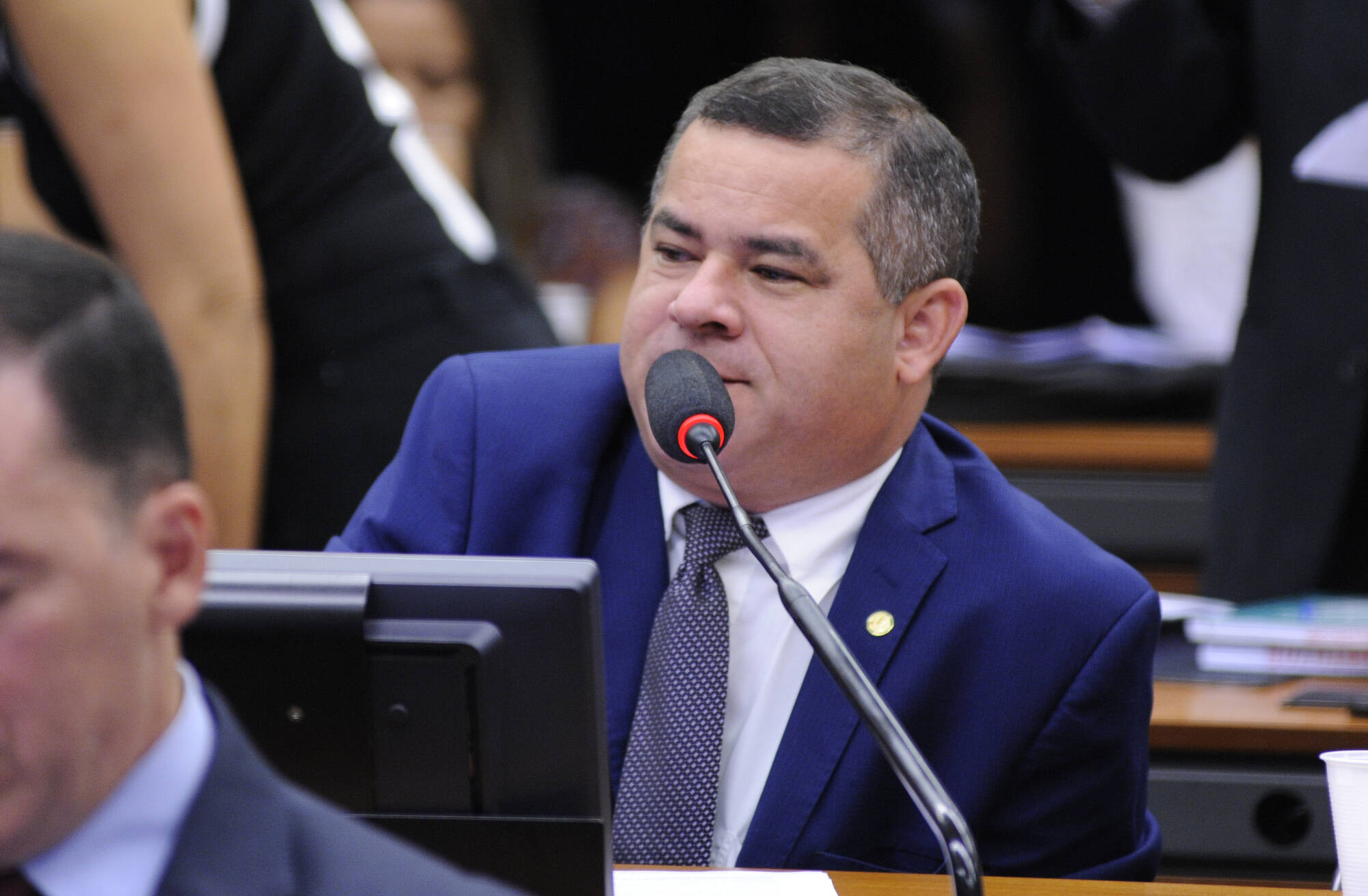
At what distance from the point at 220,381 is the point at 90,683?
104 centimetres

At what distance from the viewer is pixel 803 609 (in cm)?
97

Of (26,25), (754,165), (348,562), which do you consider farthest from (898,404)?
(26,25)

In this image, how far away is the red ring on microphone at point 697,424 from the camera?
1143 mm

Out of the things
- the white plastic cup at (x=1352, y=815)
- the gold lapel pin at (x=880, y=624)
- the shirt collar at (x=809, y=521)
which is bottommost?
the gold lapel pin at (x=880, y=624)

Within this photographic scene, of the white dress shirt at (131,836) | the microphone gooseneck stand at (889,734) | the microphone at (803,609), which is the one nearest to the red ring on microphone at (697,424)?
the microphone at (803,609)

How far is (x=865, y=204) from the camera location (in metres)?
1.36

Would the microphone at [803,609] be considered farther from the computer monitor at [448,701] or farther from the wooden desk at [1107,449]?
the wooden desk at [1107,449]

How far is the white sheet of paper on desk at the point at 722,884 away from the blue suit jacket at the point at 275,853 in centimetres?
40

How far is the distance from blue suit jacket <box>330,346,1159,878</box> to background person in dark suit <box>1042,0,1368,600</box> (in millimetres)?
728

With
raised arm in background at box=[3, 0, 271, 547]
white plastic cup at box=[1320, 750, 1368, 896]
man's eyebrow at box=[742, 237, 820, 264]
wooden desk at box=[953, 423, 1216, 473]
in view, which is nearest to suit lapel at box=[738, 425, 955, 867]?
man's eyebrow at box=[742, 237, 820, 264]

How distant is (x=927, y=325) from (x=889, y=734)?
62 centimetres

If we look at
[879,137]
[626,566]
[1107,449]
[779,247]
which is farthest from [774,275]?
[1107,449]

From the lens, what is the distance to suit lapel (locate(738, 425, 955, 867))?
1.26 meters

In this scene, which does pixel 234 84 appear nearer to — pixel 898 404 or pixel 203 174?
pixel 203 174
